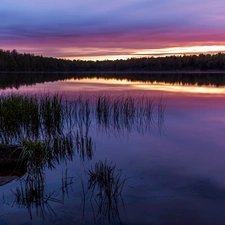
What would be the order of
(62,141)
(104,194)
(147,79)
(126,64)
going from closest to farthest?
(104,194) < (62,141) < (147,79) < (126,64)

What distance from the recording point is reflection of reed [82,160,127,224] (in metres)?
3.80

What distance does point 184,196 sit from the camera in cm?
433

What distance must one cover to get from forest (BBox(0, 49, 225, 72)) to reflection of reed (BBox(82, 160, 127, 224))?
82242mm

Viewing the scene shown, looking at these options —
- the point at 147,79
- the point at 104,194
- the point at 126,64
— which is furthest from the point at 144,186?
the point at 126,64

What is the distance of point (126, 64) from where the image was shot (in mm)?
106750

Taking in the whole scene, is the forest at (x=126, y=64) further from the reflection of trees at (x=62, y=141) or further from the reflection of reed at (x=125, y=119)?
the reflection of trees at (x=62, y=141)

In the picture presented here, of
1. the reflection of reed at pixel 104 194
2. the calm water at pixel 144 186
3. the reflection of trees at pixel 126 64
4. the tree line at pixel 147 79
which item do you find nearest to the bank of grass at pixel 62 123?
the calm water at pixel 144 186

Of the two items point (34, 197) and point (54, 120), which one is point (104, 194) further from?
point (54, 120)

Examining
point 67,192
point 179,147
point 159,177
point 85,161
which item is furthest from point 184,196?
point 179,147

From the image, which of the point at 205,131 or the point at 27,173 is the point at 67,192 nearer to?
the point at 27,173

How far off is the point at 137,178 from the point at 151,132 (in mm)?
4055

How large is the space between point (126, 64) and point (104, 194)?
104m

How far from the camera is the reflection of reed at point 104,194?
3.80m

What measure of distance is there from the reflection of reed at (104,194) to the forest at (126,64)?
82242mm
